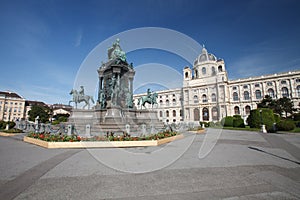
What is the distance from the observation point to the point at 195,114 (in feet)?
243

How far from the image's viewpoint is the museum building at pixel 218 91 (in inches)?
2408

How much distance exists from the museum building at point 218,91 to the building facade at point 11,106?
70.8 meters

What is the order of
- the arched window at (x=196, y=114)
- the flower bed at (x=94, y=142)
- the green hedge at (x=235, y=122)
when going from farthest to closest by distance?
the arched window at (x=196, y=114) → the green hedge at (x=235, y=122) → the flower bed at (x=94, y=142)

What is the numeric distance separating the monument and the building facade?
74138 mm

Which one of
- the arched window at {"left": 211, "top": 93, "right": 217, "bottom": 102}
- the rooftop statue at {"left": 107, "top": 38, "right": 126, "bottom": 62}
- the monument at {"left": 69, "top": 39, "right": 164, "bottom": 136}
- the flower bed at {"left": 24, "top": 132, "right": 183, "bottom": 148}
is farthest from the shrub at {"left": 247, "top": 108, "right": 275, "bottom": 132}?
the arched window at {"left": 211, "top": 93, "right": 217, "bottom": 102}

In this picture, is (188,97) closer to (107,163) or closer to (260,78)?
(260,78)

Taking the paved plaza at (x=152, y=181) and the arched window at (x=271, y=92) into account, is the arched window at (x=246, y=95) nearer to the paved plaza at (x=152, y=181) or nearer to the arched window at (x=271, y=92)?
the arched window at (x=271, y=92)

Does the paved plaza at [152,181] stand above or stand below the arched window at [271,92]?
below

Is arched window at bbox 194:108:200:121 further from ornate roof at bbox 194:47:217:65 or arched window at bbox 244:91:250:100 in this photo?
ornate roof at bbox 194:47:217:65

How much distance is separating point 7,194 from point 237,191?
17.8ft

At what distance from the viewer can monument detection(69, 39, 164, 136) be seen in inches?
639

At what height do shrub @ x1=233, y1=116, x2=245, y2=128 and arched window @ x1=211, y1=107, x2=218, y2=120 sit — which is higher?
arched window @ x1=211, y1=107, x2=218, y2=120

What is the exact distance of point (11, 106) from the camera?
241 ft

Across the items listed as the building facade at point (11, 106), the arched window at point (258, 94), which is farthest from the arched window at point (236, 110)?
the building facade at point (11, 106)
